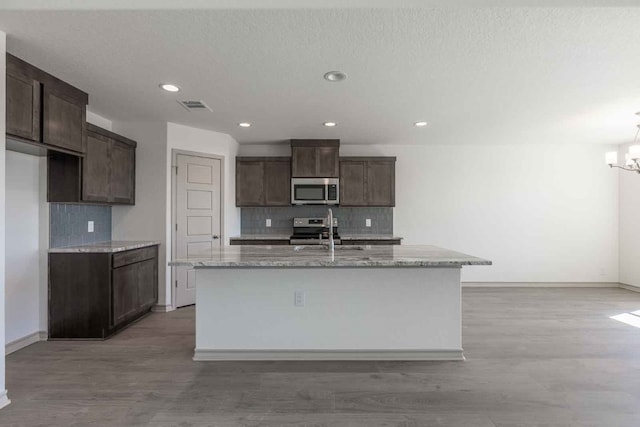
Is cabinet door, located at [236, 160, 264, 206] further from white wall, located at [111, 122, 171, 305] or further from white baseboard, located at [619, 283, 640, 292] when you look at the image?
white baseboard, located at [619, 283, 640, 292]

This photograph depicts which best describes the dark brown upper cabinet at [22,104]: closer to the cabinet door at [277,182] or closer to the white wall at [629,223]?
the cabinet door at [277,182]

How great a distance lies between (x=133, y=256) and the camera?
3615mm

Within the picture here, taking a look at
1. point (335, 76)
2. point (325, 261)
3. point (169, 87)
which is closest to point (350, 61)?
point (335, 76)

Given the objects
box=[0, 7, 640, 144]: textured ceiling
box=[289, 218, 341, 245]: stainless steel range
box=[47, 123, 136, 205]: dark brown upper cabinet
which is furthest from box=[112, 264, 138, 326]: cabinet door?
box=[289, 218, 341, 245]: stainless steel range

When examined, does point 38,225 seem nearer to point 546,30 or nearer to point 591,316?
point 546,30

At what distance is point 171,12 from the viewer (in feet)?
6.27

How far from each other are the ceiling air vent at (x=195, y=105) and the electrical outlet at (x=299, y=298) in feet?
7.15

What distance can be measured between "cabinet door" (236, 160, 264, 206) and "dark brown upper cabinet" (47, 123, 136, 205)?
5.13ft

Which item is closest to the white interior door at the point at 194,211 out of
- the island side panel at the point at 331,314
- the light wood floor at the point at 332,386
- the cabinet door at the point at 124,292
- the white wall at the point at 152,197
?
the white wall at the point at 152,197

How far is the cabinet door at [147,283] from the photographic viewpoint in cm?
376

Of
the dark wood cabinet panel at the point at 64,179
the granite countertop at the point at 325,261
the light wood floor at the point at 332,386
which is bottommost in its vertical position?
the light wood floor at the point at 332,386

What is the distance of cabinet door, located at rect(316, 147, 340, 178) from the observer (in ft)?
16.7

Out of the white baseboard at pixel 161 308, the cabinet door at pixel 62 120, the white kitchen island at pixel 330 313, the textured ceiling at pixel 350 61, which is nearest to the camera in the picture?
the textured ceiling at pixel 350 61

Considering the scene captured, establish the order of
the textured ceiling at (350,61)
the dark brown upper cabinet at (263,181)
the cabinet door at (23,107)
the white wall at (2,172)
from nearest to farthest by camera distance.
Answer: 1. the textured ceiling at (350,61)
2. the white wall at (2,172)
3. the cabinet door at (23,107)
4. the dark brown upper cabinet at (263,181)
